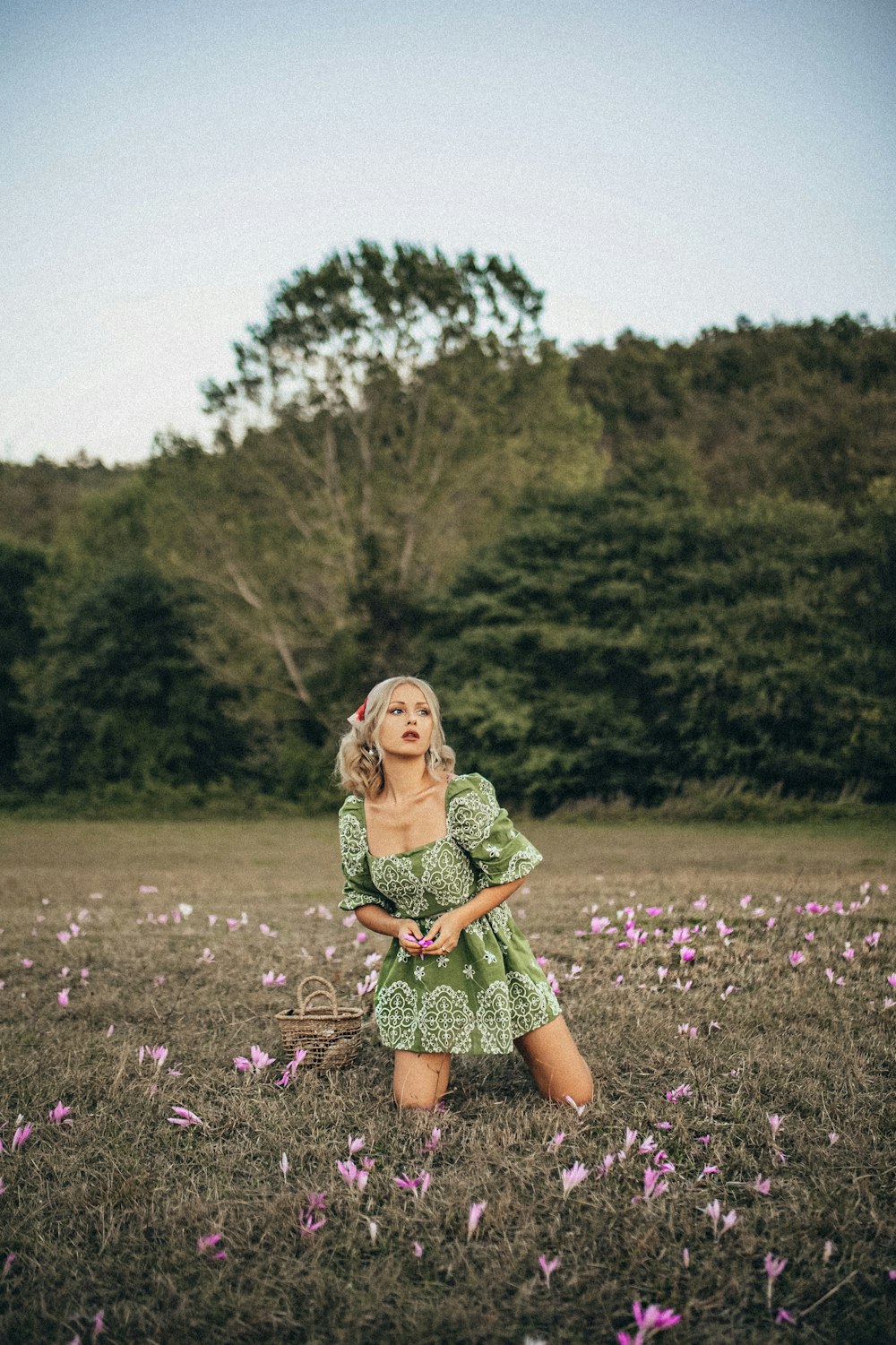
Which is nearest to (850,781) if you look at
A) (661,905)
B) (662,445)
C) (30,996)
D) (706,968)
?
(662,445)

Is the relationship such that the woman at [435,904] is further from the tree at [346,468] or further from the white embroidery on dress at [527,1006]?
the tree at [346,468]

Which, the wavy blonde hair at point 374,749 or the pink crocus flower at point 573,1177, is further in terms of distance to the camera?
the wavy blonde hair at point 374,749

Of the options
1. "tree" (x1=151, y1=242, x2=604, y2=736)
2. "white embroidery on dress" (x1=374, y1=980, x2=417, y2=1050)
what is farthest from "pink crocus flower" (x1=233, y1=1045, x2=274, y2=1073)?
"tree" (x1=151, y1=242, x2=604, y2=736)

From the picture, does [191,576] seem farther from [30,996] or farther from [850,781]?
[30,996]

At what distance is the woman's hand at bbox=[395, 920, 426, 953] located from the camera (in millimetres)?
3697

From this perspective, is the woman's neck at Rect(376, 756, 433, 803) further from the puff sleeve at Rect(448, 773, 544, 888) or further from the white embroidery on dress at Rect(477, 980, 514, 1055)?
the white embroidery on dress at Rect(477, 980, 514, 1055)

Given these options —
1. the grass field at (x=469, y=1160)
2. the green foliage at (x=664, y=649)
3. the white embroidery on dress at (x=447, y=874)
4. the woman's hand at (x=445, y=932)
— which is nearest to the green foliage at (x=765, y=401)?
the green foliage at (x=664, y=649)

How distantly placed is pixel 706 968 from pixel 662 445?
18.2 meters

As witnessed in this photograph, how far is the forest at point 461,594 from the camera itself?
19.6 metres

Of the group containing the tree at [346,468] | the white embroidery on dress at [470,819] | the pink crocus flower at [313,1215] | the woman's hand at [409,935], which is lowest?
the pink crocus flower at [313,1215]

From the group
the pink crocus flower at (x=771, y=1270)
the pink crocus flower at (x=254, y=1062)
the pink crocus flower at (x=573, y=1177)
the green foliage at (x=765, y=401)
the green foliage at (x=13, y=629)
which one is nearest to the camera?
the pink crocus flower at (x=771, y=1270)

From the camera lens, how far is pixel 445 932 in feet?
12.1

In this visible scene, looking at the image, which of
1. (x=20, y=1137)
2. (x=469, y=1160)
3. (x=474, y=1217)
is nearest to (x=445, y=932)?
(x=469, y=1160)

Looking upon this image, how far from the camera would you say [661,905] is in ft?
26.1
